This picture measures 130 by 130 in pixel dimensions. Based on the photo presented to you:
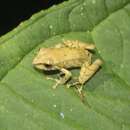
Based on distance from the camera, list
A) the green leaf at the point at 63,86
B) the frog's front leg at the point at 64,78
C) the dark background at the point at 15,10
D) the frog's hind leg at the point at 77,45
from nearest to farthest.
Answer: the green leaf at the point at 63,86, the frog's front leg at the point at 64,78, the frog's hind leg at the point at 77,45, the dark background at the point at 15,10

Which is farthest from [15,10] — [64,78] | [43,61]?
[64,78]

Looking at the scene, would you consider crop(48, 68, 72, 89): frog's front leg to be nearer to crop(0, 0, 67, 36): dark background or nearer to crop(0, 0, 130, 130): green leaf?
crop(0, 0, 130, 130): green leaf

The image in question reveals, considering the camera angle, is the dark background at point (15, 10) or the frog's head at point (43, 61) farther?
the dark background at point (15, 10)

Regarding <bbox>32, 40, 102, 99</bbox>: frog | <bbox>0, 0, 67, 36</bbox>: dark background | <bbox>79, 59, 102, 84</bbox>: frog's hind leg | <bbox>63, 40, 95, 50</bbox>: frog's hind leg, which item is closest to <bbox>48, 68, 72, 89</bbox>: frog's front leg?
<bbox>32, 40, 102, 99</bbox>: frog

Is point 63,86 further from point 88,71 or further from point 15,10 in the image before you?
point 15,10

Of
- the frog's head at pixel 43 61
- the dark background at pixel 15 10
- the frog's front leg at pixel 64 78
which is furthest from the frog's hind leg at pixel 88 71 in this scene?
the dark background at pixel 15 10

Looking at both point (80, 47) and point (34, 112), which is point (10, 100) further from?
point (80, 47)

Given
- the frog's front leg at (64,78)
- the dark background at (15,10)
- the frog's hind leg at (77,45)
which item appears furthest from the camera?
the dark background at (15,10)

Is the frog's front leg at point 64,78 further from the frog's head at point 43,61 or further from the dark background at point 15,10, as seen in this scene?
the dark background at point 15,10
